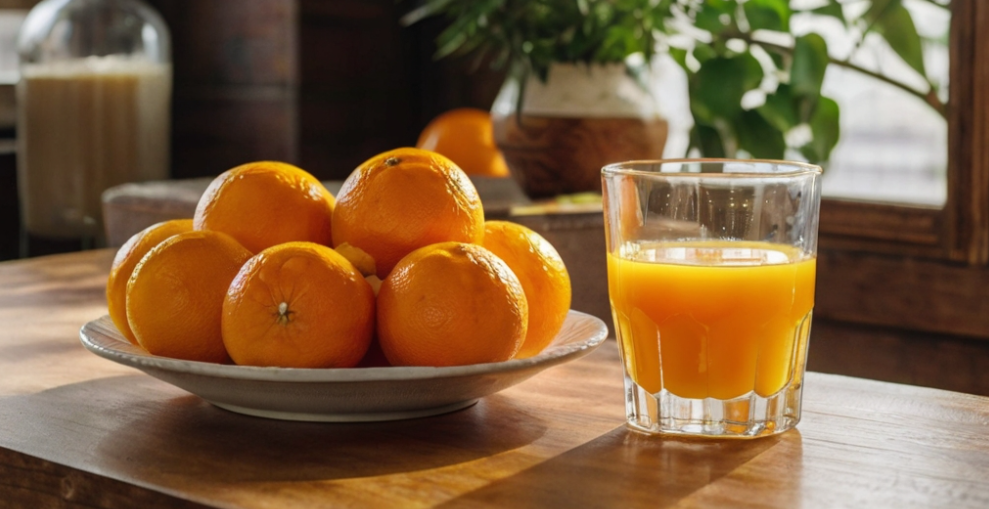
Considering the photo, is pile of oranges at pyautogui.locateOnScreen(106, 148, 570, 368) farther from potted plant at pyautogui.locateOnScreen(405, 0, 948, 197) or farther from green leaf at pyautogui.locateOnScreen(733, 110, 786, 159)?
green leaf at pyautogui.locateOnScreen(733, 110, 786, 159)

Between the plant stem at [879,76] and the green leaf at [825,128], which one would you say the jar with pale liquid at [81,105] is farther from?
the green leaf at [825,128]

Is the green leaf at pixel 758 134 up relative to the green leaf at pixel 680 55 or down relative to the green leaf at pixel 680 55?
down

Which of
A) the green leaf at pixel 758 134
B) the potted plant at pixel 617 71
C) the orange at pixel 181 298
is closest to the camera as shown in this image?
the orange at pixel 181 298

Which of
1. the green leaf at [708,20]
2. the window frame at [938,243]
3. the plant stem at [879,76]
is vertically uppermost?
the green leaf at [708,20]

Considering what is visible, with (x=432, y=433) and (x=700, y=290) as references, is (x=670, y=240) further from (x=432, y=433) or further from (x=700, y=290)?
Result: (x=432, y=433)

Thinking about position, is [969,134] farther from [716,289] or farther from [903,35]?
[716,289]

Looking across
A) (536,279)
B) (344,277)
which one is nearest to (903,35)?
(536,279)

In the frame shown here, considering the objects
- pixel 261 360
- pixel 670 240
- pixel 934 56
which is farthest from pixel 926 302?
pixel 261 360

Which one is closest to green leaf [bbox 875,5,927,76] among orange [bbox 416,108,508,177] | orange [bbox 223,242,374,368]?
orange [bbox 416,108,508,177]

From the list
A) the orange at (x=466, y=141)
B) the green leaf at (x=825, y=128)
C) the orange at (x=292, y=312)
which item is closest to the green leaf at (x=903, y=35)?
the green leaf at (x=825, y=128)
